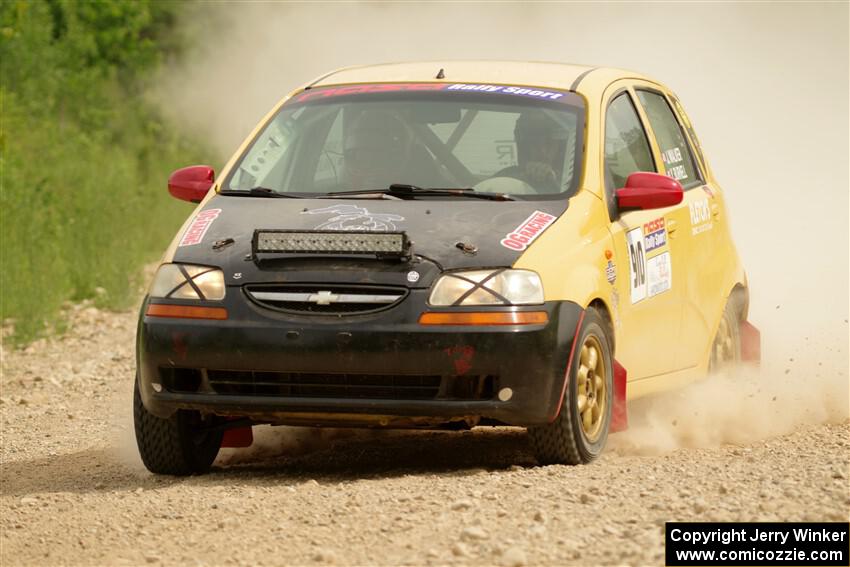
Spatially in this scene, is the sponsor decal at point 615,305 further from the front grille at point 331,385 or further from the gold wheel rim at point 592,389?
the front grille at point 331,385

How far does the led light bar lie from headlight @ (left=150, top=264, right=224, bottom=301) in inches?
8.7

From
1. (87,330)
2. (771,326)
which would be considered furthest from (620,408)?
(87,330)

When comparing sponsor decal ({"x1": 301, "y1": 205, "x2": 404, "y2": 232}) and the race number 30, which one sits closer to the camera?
sponsor decal ({"x1": 301, "y1": 205, "x2": 404, "y2": 232})

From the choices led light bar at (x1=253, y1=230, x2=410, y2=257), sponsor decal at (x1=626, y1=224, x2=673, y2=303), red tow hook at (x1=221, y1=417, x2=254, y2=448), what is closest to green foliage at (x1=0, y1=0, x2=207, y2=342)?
red tow hook at (x1=221, y1=417, x2=254, y2=448)

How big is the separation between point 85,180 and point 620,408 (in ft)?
38.6

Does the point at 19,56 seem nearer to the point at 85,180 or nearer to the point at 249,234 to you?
the point at 85,180

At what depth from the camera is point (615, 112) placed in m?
9.09

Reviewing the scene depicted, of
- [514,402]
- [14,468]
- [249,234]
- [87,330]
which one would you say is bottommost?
[87,330]

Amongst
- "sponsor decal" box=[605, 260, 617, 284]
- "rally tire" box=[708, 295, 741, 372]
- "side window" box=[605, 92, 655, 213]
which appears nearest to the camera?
"sponsor decal" box=[605, 260, 617, 284]

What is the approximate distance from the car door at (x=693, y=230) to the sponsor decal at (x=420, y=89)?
90 cm

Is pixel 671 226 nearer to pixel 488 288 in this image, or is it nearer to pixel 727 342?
pixel 727 342

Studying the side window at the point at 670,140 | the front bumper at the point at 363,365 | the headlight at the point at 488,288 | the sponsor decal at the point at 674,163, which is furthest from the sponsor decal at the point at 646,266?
the headlight at the point at 488,288

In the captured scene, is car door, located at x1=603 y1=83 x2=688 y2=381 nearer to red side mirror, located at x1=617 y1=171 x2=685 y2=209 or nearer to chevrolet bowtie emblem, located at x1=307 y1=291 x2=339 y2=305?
red side mirror, located at x1=617 y1=171 x2=685 y2=209

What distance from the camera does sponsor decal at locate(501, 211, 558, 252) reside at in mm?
7682
